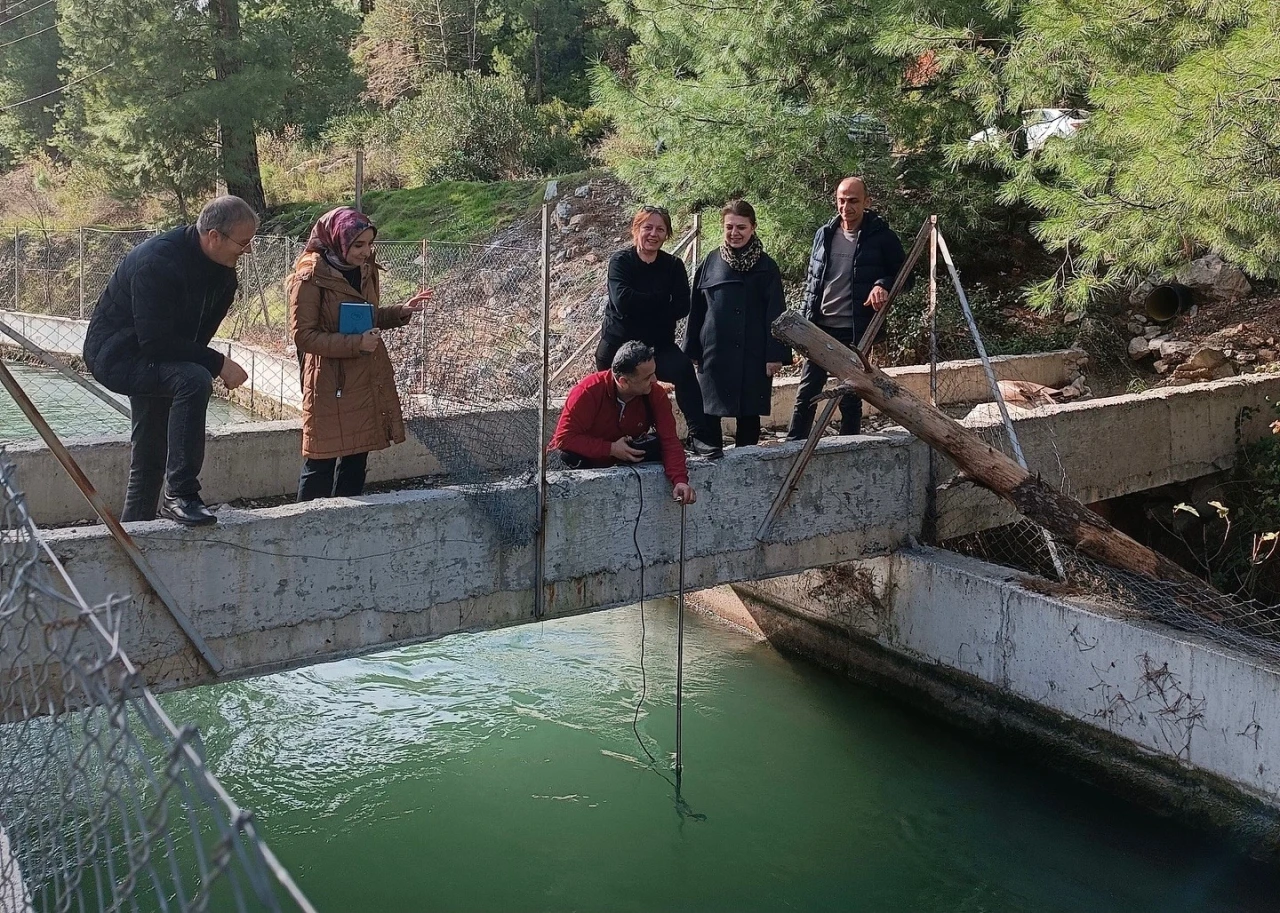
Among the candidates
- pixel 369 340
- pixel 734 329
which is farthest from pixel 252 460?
pixel 734 329

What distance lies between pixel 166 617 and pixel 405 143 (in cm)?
1968

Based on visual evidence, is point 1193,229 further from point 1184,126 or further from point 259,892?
point 259,892

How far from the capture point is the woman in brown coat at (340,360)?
482cm

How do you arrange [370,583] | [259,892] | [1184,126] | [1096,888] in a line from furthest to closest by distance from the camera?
[1184,126] < [1096,888] < [370,583] < [259,892]

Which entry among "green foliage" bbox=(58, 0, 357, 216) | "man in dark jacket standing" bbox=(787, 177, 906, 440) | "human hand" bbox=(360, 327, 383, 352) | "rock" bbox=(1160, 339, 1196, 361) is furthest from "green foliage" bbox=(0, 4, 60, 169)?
"human hand" bbox=(360, 327, 383, 352)

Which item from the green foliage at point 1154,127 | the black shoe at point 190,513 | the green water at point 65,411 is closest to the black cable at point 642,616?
the black shoe at point 190,513

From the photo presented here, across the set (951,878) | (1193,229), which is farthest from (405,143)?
(951,878)

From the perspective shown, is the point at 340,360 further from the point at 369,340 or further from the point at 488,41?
the point at 488,41

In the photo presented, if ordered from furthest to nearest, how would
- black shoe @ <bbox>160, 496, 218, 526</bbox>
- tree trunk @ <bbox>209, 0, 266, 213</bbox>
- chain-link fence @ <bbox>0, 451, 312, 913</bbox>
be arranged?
tree trunk @ <bbox>209, 0, 266, 213</bbox> < black shoe @ <bbox>160, 496, 218, 526</bbox> < chain-link fence @ <bbox>0, 451, 312, 913</bbox>

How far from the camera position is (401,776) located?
614cm

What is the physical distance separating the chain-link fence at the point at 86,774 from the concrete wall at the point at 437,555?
291 mm

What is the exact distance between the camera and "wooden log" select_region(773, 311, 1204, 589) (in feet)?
20.0

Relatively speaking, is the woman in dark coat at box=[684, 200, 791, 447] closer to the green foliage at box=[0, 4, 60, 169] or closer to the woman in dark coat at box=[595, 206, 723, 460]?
the woman in dark coat at box=[595, 206, 723, 460]

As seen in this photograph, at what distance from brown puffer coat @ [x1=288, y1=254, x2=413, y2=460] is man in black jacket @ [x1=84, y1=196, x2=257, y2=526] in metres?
0.34
